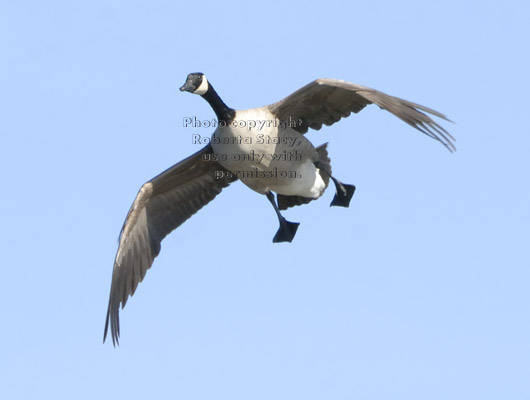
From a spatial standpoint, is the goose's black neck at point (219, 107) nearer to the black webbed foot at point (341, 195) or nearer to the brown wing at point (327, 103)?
the brown wing at point (327, 103)

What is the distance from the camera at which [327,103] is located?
13.8m

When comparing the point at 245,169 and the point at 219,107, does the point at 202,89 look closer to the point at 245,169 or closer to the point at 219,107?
the point at 219,107

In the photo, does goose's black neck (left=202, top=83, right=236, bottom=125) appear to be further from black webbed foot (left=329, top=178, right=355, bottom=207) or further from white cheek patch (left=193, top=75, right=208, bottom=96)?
black webbed foot (left=329, top=178, right=355, bottom=207)

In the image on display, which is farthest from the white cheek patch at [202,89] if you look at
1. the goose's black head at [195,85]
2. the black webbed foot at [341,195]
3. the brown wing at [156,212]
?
the black webbed foot at [341,195]

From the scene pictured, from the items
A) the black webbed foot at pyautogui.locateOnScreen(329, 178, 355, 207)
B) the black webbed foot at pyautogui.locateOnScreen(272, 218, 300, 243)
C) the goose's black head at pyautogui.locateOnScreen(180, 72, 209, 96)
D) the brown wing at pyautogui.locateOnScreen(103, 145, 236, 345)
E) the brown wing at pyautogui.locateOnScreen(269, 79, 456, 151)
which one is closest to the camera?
the brown wing at pyautogui.locateOnScreen(269, 79, 456, 151)

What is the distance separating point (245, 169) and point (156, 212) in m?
1.93

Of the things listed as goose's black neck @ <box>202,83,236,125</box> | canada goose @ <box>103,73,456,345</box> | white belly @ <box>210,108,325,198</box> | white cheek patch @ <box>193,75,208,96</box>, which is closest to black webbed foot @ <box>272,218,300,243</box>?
canada goose @ <box>103,73,456,345</box>

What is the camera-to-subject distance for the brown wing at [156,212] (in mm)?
14422

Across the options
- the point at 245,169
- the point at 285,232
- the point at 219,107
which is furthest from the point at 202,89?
the point at 285,232

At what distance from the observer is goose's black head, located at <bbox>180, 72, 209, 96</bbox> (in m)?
13.6

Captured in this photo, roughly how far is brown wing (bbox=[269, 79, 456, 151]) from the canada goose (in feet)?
0.05

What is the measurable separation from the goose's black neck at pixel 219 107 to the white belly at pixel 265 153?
0.29ft

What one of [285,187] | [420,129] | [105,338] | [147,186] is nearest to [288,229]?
[285,187]

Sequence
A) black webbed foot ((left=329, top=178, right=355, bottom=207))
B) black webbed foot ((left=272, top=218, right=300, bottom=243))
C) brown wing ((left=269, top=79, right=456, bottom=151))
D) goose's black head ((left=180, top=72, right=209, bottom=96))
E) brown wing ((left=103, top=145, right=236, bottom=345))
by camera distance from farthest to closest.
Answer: black webbed foot ((left=272, top=218, right=300, bottom=243)) → black webbed foot ((left=329, top=178, right=355, bottom=207)) → brown wing ((left=103, top=145, right=236, bottom=345)) → goose's black head ((left=180, top=72, right=209, bottom=96)) → brown wing ((left=269, top=79, right=456, bottom=151))
